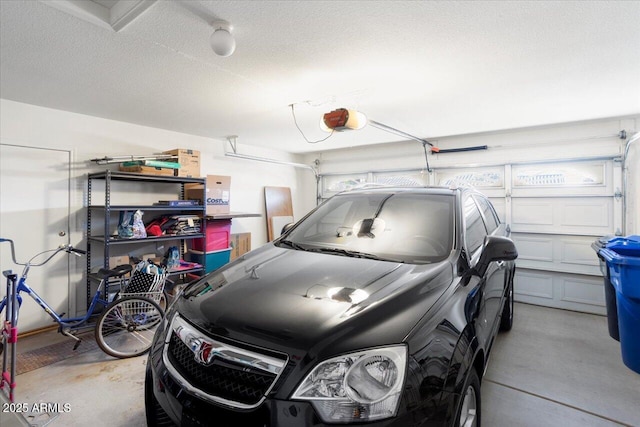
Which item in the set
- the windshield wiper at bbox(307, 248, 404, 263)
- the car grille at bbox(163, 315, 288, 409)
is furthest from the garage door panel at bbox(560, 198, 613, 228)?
the car grille at bbox(163, 315, 288, 409)

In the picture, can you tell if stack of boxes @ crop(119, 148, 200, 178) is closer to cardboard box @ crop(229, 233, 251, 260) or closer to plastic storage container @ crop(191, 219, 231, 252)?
plastic storage container @ crop(191, 219, 231, 252)

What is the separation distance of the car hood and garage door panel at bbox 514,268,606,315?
150 inches

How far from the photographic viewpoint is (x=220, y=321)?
1.22 metres

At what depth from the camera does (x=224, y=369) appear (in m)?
1.12

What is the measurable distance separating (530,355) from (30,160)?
5.39 metres

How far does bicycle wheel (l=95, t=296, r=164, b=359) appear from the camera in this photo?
2840 mm

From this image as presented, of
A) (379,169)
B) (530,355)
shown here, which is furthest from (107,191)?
(530,355)

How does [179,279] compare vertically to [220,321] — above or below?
below

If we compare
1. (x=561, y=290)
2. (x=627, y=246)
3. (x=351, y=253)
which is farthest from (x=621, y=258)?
(x=351, y=253)

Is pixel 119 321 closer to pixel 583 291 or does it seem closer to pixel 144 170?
pixel 144 170

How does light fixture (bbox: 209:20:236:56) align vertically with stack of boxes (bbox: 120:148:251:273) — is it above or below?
above

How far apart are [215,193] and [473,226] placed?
3727 millimetres

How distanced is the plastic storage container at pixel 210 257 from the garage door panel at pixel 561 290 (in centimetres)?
428

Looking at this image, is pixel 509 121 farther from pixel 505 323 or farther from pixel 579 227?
pixel 505 323
